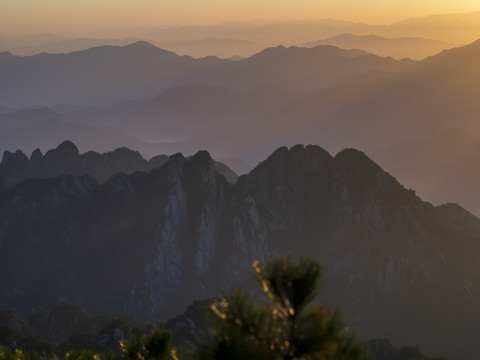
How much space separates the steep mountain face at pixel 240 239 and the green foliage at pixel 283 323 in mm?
113126

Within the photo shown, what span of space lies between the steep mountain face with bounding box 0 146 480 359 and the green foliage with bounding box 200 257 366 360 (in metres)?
113

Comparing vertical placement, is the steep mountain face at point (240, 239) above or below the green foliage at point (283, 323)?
below

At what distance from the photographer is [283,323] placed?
18078 mm

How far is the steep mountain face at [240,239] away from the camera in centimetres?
13438

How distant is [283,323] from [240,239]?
13419 cm

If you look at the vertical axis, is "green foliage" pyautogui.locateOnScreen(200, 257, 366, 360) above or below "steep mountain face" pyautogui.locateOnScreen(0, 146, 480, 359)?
above

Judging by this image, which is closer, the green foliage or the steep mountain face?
the green foliage

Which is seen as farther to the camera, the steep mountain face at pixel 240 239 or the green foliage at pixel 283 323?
the steep mountain face at pixel 240 239

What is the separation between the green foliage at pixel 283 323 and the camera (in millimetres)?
17594

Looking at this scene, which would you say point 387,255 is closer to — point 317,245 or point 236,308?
point 317,245

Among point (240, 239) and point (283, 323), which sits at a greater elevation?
point (283, 323)

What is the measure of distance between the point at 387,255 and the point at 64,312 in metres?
69.5

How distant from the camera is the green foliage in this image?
17.6 m

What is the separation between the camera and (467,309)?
424 ft
